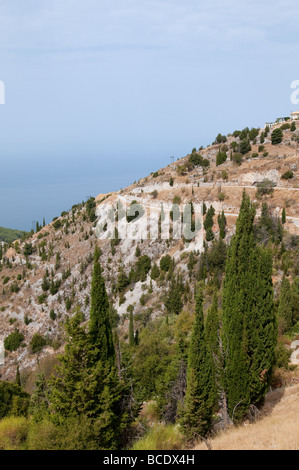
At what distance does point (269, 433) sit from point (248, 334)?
4.01 meters

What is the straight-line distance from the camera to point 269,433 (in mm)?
13227

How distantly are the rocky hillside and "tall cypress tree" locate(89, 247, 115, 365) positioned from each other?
3223 cm

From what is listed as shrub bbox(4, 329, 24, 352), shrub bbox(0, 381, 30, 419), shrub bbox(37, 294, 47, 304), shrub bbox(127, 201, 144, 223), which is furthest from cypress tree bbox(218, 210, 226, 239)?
shrub bbox(4, 329, 24, 352)

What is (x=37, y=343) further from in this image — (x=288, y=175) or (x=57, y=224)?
(x=288, y=175)

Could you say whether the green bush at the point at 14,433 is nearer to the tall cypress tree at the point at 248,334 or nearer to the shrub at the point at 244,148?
the tall cypress tree at the point at 248,334

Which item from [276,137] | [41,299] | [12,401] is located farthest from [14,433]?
[276,137]

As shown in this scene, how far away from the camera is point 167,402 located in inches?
868

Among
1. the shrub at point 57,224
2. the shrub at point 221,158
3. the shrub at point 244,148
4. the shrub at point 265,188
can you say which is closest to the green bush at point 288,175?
the shrub at point 265,188

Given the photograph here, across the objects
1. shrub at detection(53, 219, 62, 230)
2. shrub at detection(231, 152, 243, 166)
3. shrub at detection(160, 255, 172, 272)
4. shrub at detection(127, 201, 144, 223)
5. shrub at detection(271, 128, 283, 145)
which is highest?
shrub at detection(271, 128, 283, 145)

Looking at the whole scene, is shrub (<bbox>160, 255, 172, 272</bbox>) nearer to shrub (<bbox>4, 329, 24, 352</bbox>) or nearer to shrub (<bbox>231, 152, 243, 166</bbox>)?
shrub (<bbox>4, 329, 24, 352</bbox>)

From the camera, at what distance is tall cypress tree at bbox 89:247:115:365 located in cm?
1670

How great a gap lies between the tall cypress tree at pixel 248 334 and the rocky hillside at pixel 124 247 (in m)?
32.6

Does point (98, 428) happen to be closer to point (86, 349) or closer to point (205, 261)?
point (86, 349)

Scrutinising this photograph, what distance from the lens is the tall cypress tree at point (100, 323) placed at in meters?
16.7
